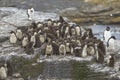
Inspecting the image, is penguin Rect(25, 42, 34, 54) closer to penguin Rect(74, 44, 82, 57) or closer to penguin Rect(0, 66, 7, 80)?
penguin Rect(74, 44, 82, 57)

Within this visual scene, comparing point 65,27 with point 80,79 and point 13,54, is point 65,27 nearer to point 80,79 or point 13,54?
point 13,54

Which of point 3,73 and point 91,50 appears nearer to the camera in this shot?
point 3,73

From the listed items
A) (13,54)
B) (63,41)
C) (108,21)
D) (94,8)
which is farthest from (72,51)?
(94,8)

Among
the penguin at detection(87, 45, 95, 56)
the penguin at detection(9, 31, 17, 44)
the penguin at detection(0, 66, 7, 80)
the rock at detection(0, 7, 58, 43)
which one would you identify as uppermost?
the rock at detection(0, 7, 58, 43)

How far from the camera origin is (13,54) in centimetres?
1973

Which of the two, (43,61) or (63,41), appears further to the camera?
(63,41)

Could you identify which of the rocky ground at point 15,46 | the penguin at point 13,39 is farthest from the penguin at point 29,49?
the penguin at point 13,39

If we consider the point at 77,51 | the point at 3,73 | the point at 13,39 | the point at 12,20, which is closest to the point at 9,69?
the point at 3,73

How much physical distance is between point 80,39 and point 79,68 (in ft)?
9.94

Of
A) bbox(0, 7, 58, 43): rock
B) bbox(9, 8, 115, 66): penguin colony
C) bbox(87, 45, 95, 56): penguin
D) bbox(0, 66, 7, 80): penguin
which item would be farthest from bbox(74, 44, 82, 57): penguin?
bbox(0, 7, 58, 43): rock

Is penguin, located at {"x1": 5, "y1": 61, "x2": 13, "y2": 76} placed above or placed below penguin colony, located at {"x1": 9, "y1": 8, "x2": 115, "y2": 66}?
below

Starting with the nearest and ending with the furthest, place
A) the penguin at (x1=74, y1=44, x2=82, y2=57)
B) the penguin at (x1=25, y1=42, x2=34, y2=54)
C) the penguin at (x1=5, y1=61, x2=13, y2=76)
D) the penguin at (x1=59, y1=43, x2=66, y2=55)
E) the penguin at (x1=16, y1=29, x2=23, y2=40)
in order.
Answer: the penguin at (x1=5, y1=61, x2=13, y2=76), the penguin at (x1=74, y1=44, x2=82, y2=57), the penguin at (x1=59, y1=43, x2=66, y2=55), the penguin at (x1=25, y1=42, x2=34, y2=54), the penguin at (x1=16, y1=29, x2=23, y2=40)

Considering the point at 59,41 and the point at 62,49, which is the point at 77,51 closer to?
the point at 62,49

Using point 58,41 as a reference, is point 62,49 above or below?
below
